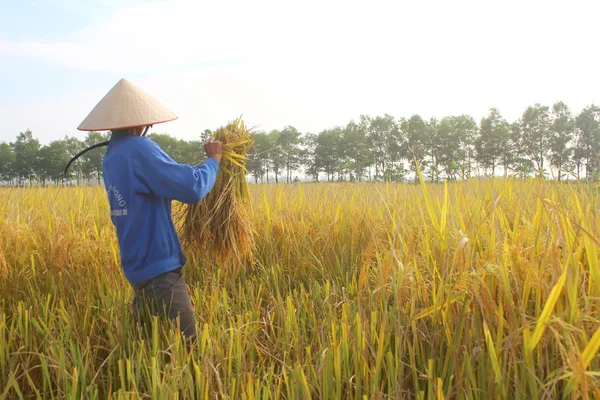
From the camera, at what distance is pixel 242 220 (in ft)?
8.32

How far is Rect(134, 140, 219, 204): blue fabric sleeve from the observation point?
6.52 feet

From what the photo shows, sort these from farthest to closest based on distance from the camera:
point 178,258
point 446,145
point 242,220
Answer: point 446,145
point 242,220
point 178,258

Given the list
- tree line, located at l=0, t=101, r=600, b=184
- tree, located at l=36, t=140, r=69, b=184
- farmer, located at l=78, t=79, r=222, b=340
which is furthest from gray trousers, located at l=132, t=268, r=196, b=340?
tree, located at l=36, t=140, r=69, b=184

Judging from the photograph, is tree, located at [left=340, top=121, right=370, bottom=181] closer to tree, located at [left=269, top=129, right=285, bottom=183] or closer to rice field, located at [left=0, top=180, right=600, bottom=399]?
tree, located at [left=269, top=129, right=285, bottom=183]

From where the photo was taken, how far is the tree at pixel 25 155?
209 feet

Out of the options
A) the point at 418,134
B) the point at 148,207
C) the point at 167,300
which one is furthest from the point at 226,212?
the point at 418,134

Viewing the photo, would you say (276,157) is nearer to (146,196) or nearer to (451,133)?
(451,133)

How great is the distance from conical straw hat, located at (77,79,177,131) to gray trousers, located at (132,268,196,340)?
2.77ft

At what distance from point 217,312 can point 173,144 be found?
67.5m

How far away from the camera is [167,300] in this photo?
1996mm

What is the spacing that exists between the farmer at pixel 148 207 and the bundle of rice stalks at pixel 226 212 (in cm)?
35

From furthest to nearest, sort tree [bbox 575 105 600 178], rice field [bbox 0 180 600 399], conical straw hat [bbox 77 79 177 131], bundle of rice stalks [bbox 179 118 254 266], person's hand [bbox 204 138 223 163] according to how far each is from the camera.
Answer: tree [bbox 575 105 600 178]
bundle of rice stalks [bbox 179 118 254 266]
person's hand [bbox 204 138 223 163]
conical straw hat [bbox 77 79 177 131]
rice field [bbox 0 180 600 399]

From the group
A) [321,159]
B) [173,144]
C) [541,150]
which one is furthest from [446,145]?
[173,144]

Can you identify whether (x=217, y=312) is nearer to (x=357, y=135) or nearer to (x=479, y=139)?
(x=479, y=139)
